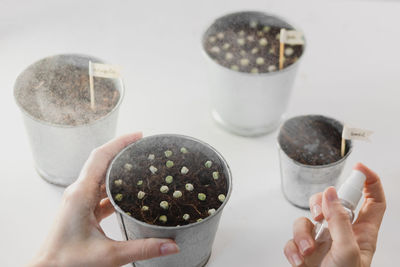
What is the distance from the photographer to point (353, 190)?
957mm

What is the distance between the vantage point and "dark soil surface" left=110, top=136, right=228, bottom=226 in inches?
40.3

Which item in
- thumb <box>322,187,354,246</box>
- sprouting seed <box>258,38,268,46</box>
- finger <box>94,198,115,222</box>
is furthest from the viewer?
sprouting seed <box>258,38,268,46</box>

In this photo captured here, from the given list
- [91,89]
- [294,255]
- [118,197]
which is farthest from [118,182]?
[294,255]

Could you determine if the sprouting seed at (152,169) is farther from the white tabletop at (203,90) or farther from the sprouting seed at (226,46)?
the sprouting seed at (226,46)

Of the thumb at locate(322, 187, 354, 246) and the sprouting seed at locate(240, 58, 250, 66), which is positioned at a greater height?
the sprouting seed at locate(240, 58, 250, 66)

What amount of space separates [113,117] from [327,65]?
2.52ft

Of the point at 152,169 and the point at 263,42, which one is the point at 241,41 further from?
the point at 152,169

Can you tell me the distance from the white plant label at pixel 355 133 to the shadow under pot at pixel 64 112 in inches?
20.9

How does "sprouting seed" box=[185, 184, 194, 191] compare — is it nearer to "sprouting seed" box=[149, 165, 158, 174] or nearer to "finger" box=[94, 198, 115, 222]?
"sprouting seed" box=[149, 165, 158, 174]

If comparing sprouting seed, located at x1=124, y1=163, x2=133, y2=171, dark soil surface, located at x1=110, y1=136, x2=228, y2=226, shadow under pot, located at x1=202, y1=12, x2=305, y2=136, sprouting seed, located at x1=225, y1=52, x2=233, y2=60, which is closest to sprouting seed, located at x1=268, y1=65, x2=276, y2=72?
shadow under pot, located at x1=202, y1=12, x2=305, y2=136

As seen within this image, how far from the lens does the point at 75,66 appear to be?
4.16 feet

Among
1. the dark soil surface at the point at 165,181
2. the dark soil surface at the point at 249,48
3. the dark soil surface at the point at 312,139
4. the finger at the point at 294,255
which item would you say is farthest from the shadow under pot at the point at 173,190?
the dark soil surface at the point at 249,48

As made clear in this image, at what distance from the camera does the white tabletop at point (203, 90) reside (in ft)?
3.95

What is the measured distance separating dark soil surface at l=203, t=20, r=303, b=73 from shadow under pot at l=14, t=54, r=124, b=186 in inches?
12.7
